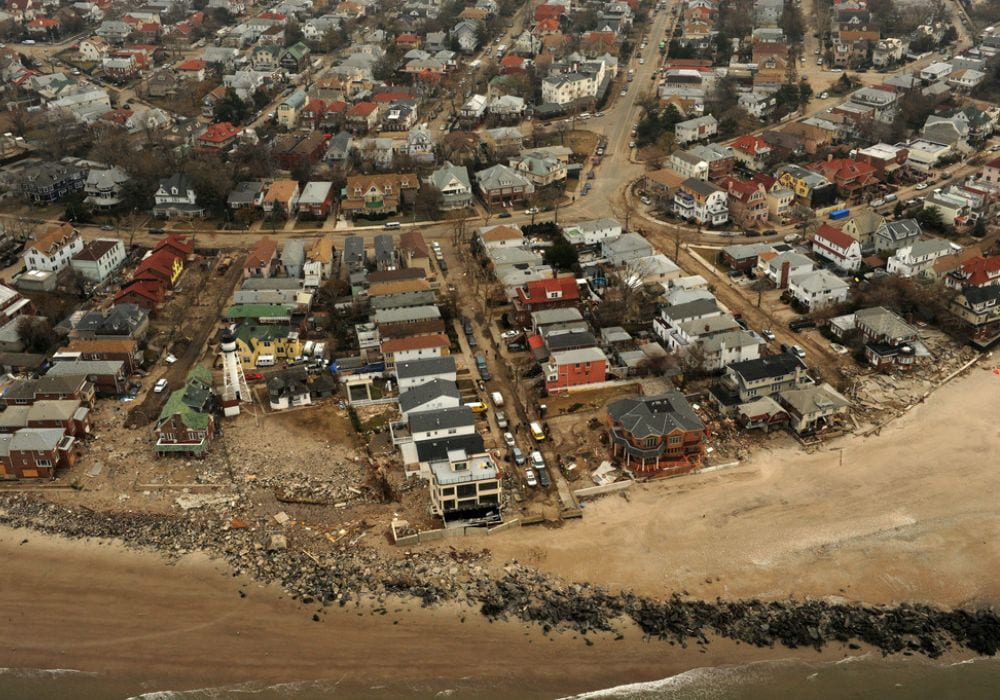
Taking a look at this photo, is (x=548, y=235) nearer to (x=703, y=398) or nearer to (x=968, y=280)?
(x=703, y=398)

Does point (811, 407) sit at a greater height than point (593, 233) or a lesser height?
greater

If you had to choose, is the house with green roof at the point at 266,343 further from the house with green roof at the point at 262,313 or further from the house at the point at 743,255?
the house at the point at 743,255

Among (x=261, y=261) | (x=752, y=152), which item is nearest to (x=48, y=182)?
(x=261, y=261)

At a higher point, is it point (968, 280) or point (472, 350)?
point (968, 280)

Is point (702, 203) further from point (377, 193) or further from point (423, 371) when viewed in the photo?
point (423, 371)

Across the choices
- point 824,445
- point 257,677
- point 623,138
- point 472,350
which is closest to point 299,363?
point 472,350

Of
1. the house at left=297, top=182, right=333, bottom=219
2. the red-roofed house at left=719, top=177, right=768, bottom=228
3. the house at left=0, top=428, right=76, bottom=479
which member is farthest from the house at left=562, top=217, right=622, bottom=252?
the house at left=0, top=428, right=76, bottom=479

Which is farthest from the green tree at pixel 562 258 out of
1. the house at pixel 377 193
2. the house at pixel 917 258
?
the house at pixel 917 258

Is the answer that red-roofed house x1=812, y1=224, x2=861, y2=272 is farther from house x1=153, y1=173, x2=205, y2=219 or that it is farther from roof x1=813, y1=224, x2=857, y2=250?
house x1=153, y1=173, x2=205, y2=219
